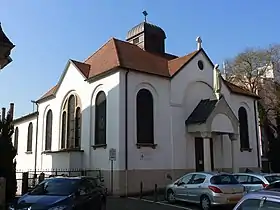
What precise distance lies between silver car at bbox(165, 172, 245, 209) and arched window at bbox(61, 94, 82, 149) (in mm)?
11503

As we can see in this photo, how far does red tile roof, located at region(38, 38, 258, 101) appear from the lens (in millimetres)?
24625

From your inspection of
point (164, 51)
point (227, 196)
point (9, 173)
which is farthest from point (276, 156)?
point (9, 173)

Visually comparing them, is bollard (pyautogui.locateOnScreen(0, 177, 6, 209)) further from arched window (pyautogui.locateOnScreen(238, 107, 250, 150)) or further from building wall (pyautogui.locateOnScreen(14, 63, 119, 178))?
arched window (pyautogui.locateOnScreen(238, 107, 250, 150))

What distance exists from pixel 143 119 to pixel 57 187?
1265 cm

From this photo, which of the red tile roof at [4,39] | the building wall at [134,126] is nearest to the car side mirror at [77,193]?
the red tile roof at [4,39]

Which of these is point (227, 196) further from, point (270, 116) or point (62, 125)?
point (270, 116)

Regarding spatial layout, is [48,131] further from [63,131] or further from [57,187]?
[57,187]

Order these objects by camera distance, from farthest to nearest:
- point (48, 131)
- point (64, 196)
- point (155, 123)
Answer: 1. point (48, 131)
2. point (155, 123)
3. point (64, 196)

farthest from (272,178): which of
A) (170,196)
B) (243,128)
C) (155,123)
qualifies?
(243,128)

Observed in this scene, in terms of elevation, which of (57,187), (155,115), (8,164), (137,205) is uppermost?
(155,115)

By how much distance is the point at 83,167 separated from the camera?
2512 centimetres

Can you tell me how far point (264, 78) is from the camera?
40125 millimetres

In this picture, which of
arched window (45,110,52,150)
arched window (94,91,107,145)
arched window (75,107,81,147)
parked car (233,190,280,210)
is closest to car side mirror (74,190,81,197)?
parked car (233,190,280,210)

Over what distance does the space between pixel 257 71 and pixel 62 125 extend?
76.5 feet
